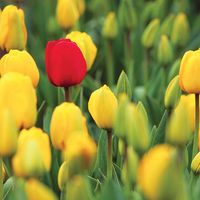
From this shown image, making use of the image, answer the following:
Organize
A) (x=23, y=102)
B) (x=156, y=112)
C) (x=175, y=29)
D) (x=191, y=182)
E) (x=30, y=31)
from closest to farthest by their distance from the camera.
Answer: (x=23, y=102)
(x=191, y=182)
(x=156, y=112)
(x=175, y=29)
(x=30, y=31)

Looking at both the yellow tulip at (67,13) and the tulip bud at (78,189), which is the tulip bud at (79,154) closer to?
the tulip bud at (78,189)

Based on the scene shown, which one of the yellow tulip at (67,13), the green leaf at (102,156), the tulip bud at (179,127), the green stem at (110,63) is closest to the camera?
the tulip bud at (179,127)

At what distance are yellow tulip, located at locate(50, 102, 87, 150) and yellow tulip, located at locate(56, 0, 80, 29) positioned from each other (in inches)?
30.6

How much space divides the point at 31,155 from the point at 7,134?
1.9 inches

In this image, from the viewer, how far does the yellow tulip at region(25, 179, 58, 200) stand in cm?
97

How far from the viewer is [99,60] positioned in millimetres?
2457

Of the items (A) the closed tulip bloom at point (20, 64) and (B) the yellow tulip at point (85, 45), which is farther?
(B) the yellow tulip at point (85, 45)

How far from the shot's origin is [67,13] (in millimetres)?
1910

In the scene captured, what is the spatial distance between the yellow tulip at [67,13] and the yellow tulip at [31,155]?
2.68ft


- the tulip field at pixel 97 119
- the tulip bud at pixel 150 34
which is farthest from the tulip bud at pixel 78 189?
the tulip bud at pixel 150 34

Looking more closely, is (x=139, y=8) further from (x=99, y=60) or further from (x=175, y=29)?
(x=175, y=29)

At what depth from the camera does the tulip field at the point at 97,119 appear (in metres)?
0.95

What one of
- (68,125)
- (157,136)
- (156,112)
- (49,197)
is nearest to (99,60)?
(156,112)

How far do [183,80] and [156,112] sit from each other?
474 mm
